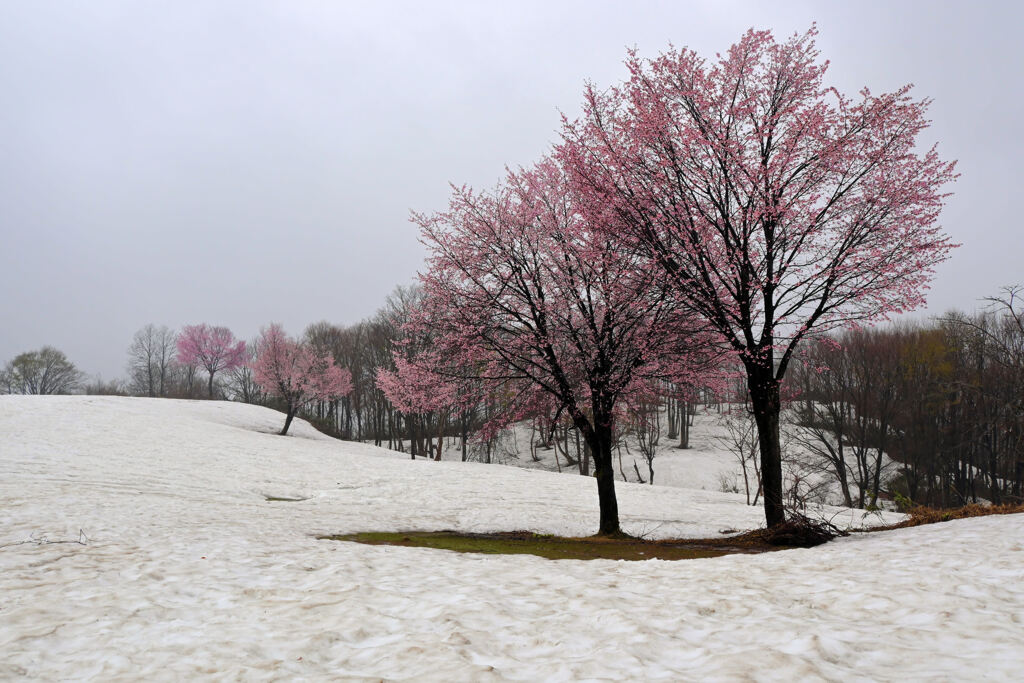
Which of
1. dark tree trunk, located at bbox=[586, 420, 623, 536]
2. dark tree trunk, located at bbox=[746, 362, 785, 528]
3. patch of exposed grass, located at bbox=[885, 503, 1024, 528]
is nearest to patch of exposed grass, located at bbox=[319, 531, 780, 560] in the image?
dark tree trunk, located at bbox=[586, 420, 623, 536]

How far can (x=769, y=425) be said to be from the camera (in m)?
11.1

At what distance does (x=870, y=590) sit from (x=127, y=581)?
29.2 feet

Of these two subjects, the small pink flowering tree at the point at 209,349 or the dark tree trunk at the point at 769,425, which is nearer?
the dark tree trunk at the point at 769,425

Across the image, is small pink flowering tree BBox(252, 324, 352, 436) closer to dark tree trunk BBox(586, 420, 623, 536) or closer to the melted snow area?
the melted snow area

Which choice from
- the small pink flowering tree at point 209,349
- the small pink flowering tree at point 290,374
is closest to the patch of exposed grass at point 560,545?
the small pink flowering tree at point 290,374

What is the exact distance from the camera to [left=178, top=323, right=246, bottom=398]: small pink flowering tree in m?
68.5

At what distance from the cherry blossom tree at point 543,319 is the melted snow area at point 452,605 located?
4715mm

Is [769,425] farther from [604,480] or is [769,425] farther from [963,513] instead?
[604,480]

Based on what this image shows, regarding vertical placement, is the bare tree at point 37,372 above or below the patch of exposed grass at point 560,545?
above

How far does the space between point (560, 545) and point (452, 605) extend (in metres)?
5.72

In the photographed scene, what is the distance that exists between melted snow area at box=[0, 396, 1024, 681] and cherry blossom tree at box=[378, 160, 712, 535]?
15.5 feet

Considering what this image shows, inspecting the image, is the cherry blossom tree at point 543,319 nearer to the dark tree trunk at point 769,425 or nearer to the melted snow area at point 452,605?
the dark tree trunk at point 769,425

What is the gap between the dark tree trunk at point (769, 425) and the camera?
11.0m

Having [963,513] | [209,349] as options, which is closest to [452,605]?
[963,513]
